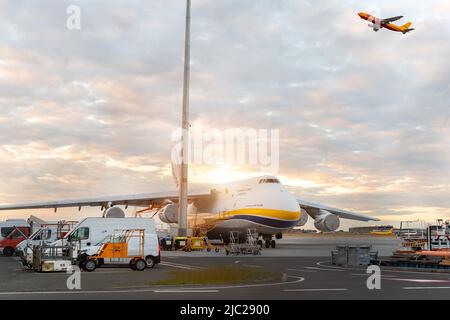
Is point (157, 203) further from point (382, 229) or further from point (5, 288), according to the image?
point (382, 229)

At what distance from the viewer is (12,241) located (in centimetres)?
4094

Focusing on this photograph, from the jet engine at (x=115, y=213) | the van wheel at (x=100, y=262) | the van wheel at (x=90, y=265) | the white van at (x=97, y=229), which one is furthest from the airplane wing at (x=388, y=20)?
the van wheel at (x=90, y=265)

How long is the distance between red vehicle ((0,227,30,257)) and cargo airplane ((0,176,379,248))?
781 centimetres

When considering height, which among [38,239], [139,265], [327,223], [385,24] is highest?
[385,24]

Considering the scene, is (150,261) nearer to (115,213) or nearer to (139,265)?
(139,265)

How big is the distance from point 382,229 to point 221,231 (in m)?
111

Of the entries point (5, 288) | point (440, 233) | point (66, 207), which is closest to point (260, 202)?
point (440, 233)

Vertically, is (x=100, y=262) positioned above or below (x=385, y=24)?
below

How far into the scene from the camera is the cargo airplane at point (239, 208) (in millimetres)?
42688

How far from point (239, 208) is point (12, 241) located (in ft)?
57.5

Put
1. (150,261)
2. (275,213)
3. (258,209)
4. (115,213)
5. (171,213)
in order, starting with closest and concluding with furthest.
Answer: (150,261) < (275,213) < (258,209) < (115,213) < (171,213)

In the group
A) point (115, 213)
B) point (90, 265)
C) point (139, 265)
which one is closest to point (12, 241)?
point (115, 213)

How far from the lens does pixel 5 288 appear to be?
1630 cm

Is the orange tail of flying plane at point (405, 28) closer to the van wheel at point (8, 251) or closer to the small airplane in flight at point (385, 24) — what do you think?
the small airplane in flight at point (385, 24)
